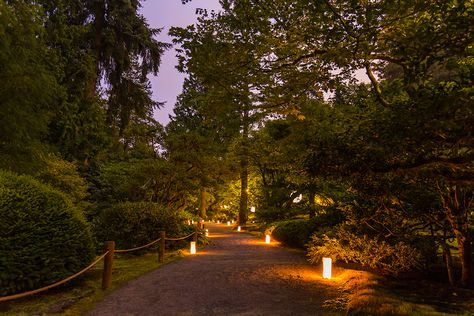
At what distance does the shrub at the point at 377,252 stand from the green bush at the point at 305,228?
240cm

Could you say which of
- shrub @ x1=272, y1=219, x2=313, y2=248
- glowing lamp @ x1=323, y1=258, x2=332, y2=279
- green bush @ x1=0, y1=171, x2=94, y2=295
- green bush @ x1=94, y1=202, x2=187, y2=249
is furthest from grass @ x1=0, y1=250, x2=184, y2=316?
shrub @ x1=272, y1=219, x2=313, y2=248

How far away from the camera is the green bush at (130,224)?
1273cm

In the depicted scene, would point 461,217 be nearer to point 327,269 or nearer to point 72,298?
point 327,269

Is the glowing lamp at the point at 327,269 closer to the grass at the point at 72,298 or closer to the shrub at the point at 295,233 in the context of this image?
the shrub at the point at 295,233

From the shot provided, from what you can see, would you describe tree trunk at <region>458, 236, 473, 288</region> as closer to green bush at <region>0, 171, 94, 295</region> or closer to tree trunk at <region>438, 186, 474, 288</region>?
tree trunk at <region>438, 186, 474, 288</region>

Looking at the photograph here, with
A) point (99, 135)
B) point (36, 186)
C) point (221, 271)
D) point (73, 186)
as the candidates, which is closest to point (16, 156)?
point (73, 186)

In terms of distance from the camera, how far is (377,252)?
823 centimetres

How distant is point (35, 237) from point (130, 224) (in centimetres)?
653

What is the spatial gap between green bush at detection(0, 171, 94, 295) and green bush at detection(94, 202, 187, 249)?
541cm

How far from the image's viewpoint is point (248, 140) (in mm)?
27375

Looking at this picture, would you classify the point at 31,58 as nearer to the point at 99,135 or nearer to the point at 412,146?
the point at 99,135

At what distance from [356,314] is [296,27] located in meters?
5.26

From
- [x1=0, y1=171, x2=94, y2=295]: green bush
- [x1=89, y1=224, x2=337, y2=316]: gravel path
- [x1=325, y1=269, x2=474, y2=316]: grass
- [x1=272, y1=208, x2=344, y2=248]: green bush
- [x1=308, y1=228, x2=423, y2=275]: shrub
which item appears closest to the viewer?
[x1=325, y1=269, x2=474, y2=316]: grass

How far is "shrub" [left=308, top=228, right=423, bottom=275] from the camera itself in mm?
7988
